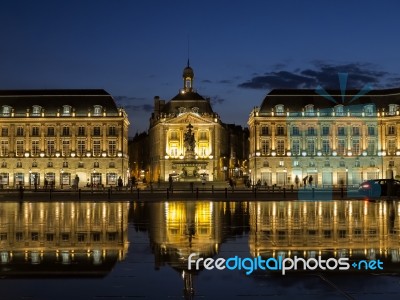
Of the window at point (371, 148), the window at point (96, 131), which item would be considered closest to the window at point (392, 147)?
the window at point (371, 148)

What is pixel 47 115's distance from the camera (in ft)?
341

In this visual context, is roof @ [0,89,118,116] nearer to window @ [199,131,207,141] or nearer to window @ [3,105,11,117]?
window @ [3,105,11,117]

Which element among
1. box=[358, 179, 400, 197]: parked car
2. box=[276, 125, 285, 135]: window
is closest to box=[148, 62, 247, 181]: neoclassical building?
box=[276, 125, 285, 135]: window

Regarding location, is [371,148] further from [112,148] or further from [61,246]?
[61,246]

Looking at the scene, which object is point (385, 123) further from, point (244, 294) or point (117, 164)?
point (244, 294)

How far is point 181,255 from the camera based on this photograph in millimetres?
13195

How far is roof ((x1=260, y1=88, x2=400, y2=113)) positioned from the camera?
105938 millimetres

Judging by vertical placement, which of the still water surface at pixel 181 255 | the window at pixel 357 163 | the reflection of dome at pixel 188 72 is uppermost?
the reflection of dome at pixel 188 72

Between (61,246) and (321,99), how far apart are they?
95.8 m

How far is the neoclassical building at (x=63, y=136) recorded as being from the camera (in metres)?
102

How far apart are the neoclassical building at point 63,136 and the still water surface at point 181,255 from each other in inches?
3203

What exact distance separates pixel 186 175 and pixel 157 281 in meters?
68.2

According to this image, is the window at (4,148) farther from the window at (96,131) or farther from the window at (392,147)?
the window at (392,147)

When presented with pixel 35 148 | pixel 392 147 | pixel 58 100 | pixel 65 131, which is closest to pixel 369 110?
pixel 392 147
